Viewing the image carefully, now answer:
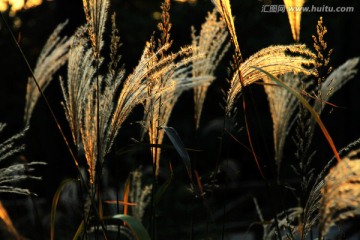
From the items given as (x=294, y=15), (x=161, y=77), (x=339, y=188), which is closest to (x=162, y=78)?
(x=161, y=77)

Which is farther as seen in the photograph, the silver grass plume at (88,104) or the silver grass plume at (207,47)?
the silver grass plume at (207,47)

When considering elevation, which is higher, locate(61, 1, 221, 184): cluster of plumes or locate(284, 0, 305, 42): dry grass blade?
locate(284, 0, 305, 42): dry grass blade

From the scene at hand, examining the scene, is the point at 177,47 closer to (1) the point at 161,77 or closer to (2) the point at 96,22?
(1) the point at 161,77

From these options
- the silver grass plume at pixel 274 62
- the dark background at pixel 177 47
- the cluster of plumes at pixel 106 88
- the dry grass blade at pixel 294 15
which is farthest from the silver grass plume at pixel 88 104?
the dark background at pixel 177 47

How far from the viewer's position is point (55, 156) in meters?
7.96

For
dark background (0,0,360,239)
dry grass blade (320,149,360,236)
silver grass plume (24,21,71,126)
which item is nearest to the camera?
dry grass blade (320,149,360,236)

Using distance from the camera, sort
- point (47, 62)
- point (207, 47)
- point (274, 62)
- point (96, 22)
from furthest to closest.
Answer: point (47, 62)
point (207, 47)
point (274, 62)
point (96, 22)

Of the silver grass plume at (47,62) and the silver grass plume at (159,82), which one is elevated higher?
the silver grass plume at (47,62)

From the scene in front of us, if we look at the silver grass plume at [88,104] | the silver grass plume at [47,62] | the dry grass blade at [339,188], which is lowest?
the dry grass blade at [339,188]

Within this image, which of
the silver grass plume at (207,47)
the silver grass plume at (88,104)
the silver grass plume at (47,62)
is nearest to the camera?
the silver grass plume at (88,104)

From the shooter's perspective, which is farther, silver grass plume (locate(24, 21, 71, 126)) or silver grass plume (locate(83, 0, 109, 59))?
silver grass plume (locate(24, 21, 71, 126))

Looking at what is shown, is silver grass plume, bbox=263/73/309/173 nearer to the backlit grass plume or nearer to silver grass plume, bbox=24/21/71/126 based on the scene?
the backlit grass plume

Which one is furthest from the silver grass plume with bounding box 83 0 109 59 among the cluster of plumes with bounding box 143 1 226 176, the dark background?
the dark background

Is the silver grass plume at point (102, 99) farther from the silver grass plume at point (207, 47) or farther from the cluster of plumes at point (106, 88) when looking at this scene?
the silver grass plume at point (207, 47)
